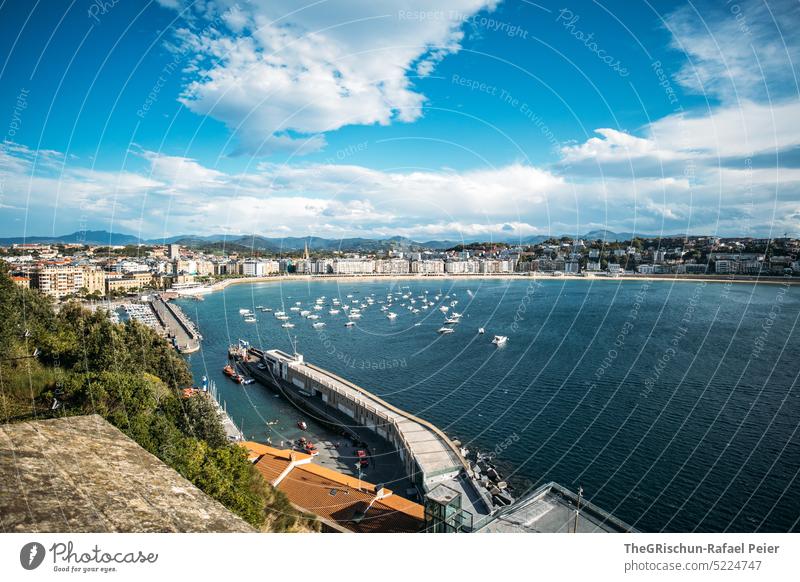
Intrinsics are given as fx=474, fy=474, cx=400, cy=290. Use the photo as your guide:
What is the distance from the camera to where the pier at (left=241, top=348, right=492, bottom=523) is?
685 cm

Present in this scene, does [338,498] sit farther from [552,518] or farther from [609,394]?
[609,394]

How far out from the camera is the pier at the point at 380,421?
685cm

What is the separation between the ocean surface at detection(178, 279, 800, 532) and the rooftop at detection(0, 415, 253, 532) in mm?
6411

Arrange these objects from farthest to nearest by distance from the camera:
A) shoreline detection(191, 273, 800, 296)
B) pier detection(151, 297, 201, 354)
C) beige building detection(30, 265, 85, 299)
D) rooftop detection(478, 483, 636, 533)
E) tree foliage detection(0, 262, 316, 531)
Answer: shoreline detection(191, 273, 800, 296) → beige building detection(30, 265, 85, 299) → pier detection(151, 297, 201, 354) → tree foliage detection(0, 262, 316, 531) → rooftop detection(478, 483, 636, 533)

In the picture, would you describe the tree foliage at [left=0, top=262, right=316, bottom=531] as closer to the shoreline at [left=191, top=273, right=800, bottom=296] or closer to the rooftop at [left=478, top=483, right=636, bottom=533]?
the rooftop at [left=478, top=483, right=636, bottom=533]

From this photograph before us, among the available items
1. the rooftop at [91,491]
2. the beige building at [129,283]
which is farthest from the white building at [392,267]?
the rooftop at [91,491]

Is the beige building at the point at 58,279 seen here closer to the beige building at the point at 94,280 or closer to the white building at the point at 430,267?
the beige building at the point at 94,280

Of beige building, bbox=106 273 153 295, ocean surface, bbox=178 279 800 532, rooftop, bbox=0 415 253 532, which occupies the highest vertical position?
rooftop, bbox=0 415 253 532

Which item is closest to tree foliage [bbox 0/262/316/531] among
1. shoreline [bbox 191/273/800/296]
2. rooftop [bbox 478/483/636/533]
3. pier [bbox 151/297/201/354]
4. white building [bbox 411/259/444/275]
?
rooftop [bbox 478/483/636/533]

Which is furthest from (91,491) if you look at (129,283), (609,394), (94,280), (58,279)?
(129,283)

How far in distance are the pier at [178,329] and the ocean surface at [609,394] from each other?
734 mm

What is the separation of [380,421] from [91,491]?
25.7ft

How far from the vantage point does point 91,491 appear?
196 centimetres
